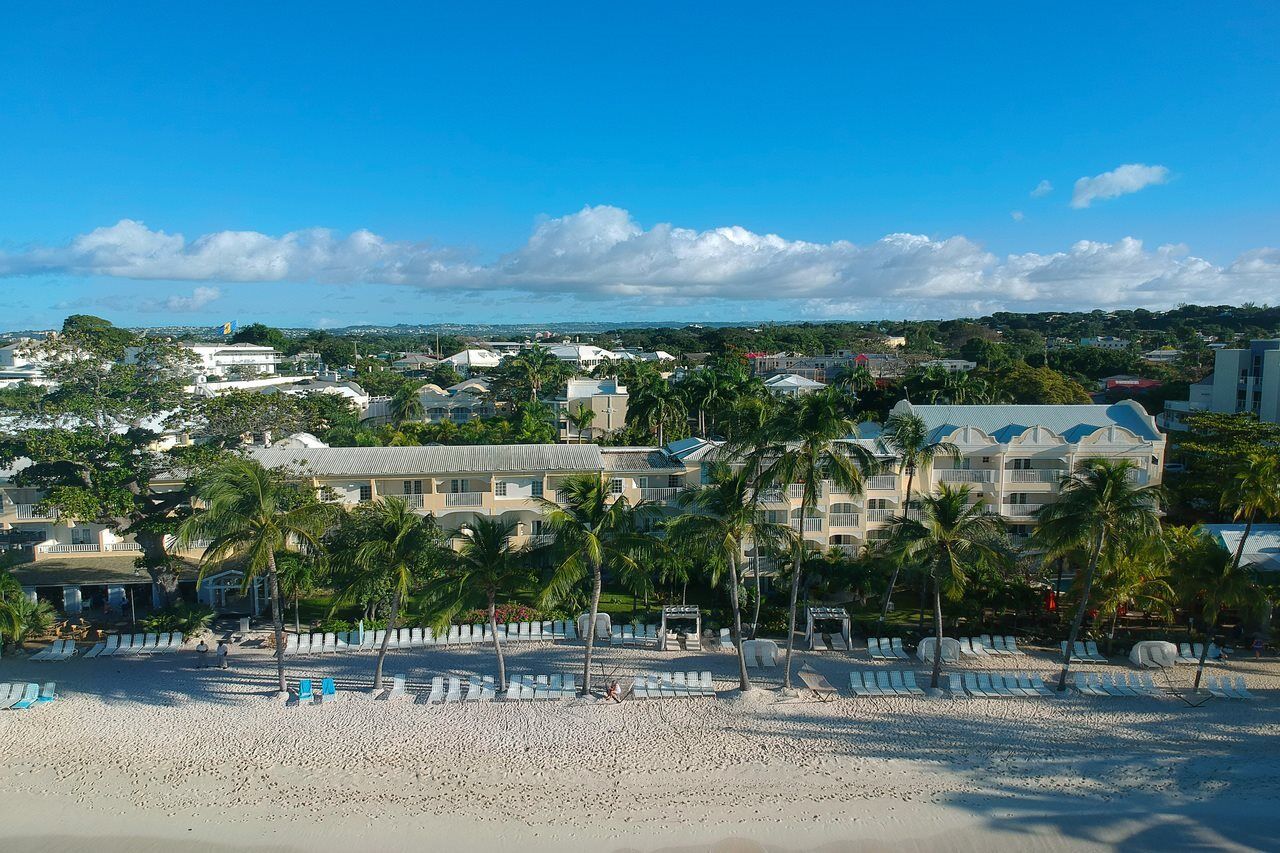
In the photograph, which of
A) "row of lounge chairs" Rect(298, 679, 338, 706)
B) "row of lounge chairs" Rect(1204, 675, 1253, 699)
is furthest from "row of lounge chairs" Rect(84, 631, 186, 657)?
"row of lounge chairs" Rect(1204, 675, 1253, 699)

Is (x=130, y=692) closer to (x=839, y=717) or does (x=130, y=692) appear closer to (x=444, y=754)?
(x=444, y=754)

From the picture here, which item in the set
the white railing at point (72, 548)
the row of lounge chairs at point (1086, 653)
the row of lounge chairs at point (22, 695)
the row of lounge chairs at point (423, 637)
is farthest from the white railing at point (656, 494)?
the white railing at point (72, 548)

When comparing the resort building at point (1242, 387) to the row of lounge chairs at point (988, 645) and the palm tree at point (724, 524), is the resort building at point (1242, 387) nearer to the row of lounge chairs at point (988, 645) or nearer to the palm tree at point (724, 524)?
the row of lounge chairs at point (988, 645)

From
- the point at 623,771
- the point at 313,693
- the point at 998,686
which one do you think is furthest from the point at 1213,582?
the point at 313,693

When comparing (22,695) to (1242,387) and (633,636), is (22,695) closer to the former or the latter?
(633,636)

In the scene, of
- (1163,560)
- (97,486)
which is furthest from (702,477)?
(97,486)

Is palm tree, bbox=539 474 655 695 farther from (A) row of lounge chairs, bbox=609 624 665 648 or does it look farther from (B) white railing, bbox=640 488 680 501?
(B) white railing, bbox=640 488 680 501
